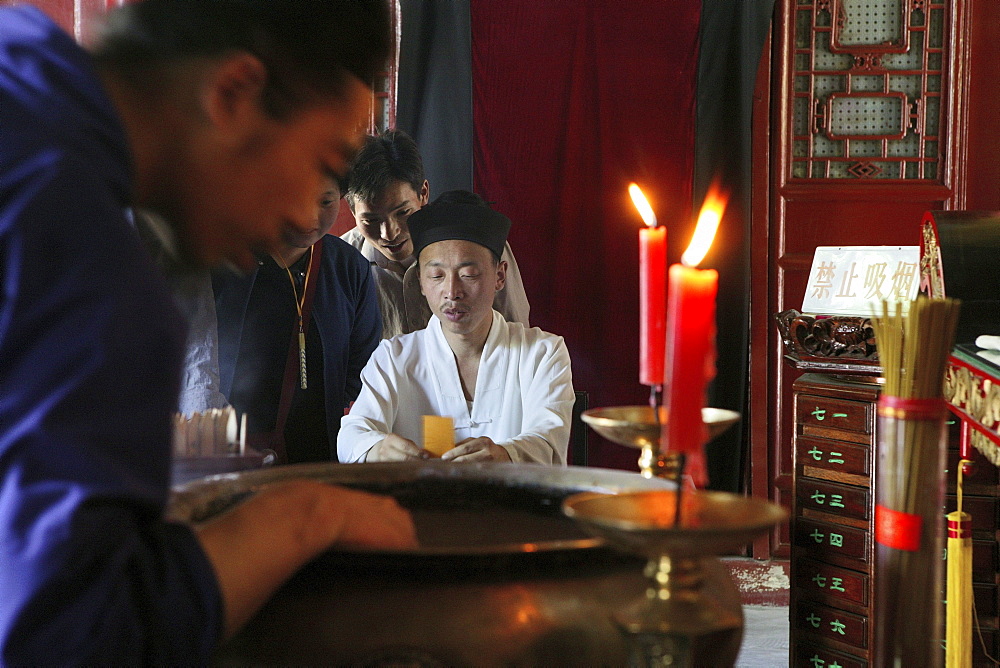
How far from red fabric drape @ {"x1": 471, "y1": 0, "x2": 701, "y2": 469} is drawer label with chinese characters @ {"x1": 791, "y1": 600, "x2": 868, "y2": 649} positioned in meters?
1.51

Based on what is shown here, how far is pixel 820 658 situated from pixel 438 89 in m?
2.66

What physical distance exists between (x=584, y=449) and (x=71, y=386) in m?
2.79

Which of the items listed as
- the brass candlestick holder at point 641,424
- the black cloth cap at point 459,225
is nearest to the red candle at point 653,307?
the brass candlestick holder at point 641,424

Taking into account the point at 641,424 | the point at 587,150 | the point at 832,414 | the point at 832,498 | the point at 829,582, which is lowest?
the point at 829,582

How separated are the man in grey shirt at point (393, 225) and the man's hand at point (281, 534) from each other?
9.41 ft

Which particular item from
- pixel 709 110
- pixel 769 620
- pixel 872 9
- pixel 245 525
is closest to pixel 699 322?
pixel 245 525

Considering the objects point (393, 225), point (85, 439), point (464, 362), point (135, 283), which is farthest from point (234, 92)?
point (393, 225)

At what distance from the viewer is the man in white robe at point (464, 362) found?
2.71m

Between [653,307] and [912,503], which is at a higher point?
[653,307]

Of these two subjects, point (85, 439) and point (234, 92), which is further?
point (234, 92)

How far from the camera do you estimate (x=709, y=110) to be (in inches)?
149

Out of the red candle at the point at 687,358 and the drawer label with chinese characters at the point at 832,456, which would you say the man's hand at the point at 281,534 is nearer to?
the red candle at the point at 687,358

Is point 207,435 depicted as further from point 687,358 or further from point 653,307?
point 687,358

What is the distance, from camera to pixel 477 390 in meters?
2.75
